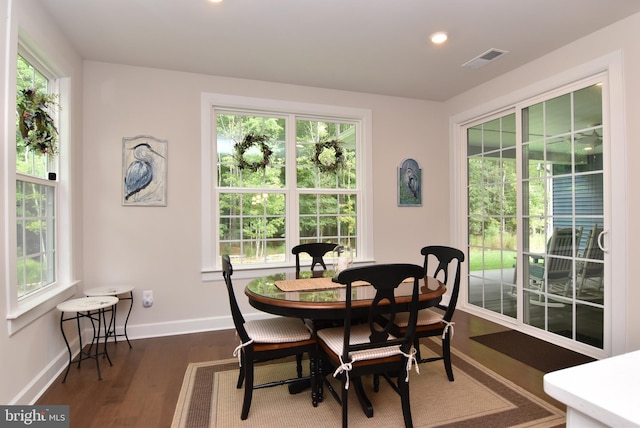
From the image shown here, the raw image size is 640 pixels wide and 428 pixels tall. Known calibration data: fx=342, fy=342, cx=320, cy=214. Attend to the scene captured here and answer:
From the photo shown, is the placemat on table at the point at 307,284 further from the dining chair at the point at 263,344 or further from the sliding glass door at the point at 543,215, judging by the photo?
the sliding glass door at the point at 543,215

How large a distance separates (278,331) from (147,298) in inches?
76.7

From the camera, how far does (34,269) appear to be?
2.52 m

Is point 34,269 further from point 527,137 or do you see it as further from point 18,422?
point 527,137

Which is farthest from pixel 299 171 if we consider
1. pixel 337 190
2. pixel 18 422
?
pixel 18 422

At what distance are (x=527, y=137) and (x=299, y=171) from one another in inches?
97.4

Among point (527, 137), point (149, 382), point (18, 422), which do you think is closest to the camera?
point (18, 422)

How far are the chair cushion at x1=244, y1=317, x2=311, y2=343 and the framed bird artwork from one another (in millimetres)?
2604

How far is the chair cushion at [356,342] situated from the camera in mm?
1874

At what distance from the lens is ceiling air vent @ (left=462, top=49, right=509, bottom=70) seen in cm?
320

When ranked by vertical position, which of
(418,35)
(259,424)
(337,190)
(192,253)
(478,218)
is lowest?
(259,424)

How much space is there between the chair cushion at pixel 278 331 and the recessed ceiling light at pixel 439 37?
2.56m

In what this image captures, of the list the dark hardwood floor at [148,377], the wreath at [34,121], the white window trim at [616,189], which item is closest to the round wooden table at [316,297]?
the dark hardwood floor at [148,377]

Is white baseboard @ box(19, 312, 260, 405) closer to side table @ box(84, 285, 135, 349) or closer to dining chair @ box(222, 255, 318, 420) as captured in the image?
side table @ box(84, 285, 135, 349)

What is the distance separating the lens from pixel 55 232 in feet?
9.41
